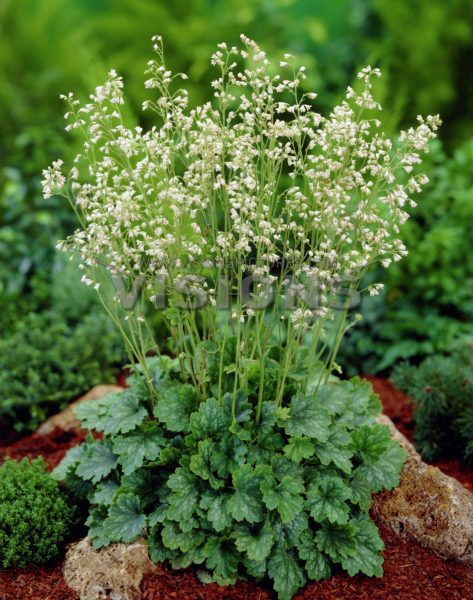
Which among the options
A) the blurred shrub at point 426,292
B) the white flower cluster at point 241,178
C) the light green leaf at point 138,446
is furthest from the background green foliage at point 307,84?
the white flower cluster at point 241,178

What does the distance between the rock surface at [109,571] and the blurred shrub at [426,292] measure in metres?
2.63

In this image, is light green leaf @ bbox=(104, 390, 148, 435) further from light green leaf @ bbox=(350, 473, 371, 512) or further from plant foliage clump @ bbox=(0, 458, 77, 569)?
light green leaf @ bbox=(350, 473, 371, 512)

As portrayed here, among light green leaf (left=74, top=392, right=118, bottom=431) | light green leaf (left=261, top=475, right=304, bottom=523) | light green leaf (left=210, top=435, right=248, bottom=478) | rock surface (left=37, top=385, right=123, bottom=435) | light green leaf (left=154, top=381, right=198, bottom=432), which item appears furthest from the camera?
rock surface (left=37, top=385, right=123, bottom=435)

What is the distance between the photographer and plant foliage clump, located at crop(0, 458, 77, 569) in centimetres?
312

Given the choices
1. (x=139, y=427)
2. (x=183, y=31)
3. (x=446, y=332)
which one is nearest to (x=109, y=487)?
(x=139, y=427)

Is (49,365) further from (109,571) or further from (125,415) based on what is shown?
(109,571)

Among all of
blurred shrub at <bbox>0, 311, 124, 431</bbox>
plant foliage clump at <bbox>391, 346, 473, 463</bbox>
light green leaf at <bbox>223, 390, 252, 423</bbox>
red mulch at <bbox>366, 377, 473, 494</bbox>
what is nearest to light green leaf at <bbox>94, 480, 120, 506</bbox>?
light green leaf at <bbox>223, 390, 252, 423</bbox>

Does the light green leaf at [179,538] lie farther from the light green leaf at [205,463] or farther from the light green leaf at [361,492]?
the light green leaf at [361,492]

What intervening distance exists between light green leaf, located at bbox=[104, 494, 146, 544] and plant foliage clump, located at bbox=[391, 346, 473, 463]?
181cm

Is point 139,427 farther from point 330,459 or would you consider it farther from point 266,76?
point 266,76

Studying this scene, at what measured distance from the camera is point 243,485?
2.93m

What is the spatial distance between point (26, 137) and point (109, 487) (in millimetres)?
4410

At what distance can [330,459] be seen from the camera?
307cm

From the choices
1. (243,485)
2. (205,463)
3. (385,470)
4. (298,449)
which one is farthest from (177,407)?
(385,470)
